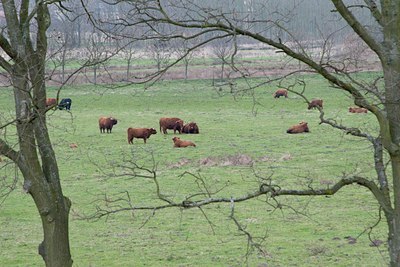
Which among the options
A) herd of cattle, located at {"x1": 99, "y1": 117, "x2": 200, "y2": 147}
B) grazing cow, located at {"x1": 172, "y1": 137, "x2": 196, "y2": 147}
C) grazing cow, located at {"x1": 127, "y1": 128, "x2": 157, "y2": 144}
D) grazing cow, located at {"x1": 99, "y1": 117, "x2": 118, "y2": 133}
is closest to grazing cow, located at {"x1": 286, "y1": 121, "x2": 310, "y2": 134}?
herd of cattle, located at {"x1": 99, "y1": 117, "x2": 200, "y2": 147}

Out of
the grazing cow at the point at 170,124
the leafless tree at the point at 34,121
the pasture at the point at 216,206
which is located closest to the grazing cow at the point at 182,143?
the pasture at the point at 216,206

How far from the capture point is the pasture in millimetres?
13320

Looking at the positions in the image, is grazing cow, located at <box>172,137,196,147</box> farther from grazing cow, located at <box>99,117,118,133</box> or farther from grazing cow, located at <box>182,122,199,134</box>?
grazing cow, located at <box>99,117,118,133</box>

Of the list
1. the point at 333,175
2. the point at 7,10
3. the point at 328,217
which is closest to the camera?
the point at 7,10

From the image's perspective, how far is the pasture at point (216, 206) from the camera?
13.3 meters

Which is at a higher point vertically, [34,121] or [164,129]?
[34,121]

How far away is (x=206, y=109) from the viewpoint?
44.3 m

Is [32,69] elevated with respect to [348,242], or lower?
elevated

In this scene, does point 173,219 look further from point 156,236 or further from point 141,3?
point 141,3

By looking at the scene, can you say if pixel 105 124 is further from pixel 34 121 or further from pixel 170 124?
pixel 34 121

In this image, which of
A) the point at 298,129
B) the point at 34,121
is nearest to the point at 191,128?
the point at 298,129

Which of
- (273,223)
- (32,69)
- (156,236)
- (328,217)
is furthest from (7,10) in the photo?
(328,217)

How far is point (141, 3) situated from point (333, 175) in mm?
15736

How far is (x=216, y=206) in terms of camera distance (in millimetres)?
18125
